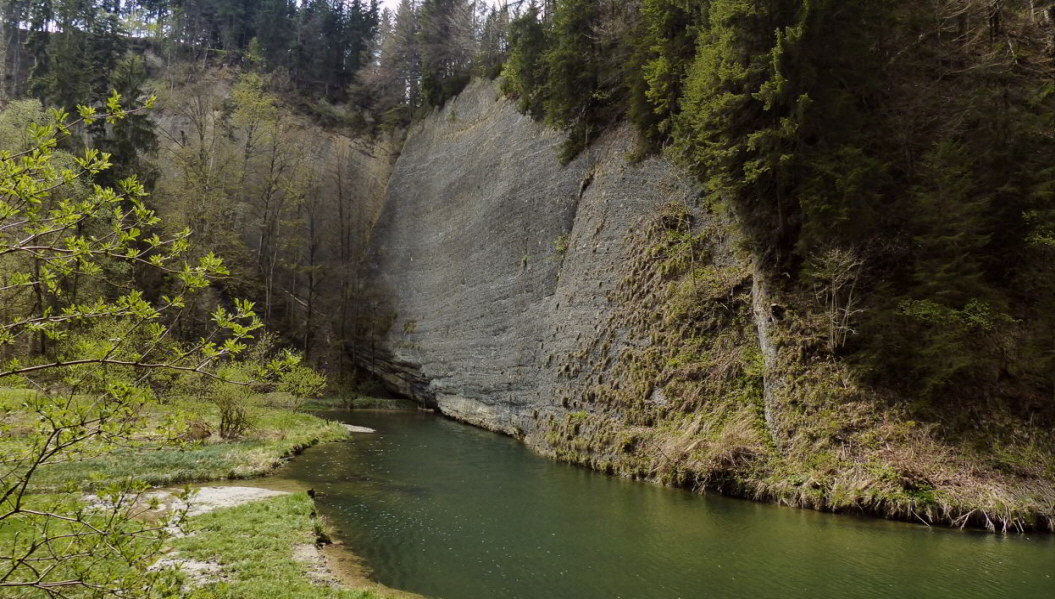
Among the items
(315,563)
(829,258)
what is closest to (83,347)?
(315,563)

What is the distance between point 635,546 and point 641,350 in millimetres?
9602

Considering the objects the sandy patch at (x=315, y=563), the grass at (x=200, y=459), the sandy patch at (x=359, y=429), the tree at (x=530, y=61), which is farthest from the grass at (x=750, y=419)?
the tree at (x=530, y=61)

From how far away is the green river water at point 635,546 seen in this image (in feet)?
27.2

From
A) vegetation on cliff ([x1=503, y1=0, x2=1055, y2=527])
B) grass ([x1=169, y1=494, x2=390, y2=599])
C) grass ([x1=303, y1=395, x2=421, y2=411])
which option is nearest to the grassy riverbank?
grass ([x1=169, y1=494, x2=390, y2=599])

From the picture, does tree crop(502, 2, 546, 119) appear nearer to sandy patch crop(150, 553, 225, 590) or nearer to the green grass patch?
the green grass patch

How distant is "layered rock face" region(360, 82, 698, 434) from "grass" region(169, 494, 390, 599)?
41.4 feet

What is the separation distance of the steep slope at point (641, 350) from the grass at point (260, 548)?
967cm

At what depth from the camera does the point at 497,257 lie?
29.2 metres

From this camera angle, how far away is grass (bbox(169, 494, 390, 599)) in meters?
7.01

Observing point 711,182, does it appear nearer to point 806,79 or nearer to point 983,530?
point 806,79

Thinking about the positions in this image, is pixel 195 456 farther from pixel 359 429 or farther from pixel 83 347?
pixel 83 347

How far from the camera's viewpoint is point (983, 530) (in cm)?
1110

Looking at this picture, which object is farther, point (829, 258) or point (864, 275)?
point (864, 275)

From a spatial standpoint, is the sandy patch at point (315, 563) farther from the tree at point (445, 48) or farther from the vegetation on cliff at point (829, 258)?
the tree at point (445, 48)
